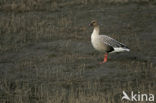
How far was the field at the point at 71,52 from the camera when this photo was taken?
12.3m

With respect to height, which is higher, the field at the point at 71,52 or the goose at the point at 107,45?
the goose at the point at 107,45

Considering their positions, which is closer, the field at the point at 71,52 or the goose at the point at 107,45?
the field at the point at 71,52

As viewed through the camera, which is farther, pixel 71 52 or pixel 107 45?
pixel 71 52

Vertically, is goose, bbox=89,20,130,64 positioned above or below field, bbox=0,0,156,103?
above

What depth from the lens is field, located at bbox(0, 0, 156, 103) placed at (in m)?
12.3

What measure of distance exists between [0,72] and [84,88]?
3.24m

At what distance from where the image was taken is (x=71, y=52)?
52.7 feet

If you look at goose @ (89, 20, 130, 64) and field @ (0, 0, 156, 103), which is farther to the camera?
goose @ (89, 20, 130, 64)

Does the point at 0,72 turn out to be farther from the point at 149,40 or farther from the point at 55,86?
the point at 149,40

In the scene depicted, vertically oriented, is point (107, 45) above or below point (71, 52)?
above

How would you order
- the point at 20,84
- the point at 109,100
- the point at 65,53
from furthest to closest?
the point at 65,53 < the point at 20,84 < the point at 109,100

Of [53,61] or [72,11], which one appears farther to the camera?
[72,11]

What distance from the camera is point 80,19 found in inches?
821

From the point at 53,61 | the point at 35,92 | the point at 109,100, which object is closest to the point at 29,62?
the point at 53,61
